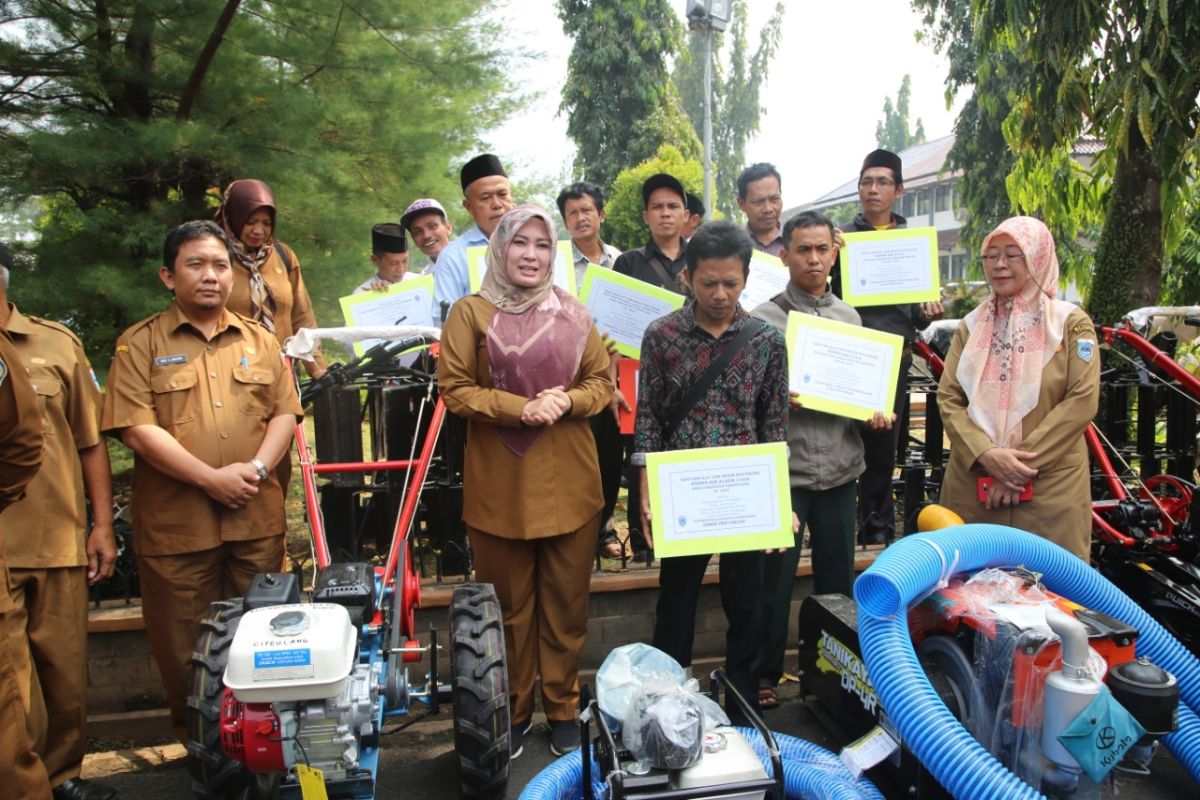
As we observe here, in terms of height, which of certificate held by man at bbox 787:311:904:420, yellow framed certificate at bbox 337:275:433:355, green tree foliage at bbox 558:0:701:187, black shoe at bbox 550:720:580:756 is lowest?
black shoe at bbox 550:720:580:756

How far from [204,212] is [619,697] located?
434 centimetres

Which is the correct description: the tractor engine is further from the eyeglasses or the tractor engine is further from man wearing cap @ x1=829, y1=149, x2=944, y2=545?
man wearing cap @ x1=829, y1=149, x2=944, y2=545

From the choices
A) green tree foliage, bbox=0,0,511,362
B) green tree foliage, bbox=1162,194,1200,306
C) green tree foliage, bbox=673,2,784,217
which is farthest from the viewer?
green tree foliage, bbox=673,2,784,217

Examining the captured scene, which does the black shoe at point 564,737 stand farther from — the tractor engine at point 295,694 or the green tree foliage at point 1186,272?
the green tree foliage at point 1186,272

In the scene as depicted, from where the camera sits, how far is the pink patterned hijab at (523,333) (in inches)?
129

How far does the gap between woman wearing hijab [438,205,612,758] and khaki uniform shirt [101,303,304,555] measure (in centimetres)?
78

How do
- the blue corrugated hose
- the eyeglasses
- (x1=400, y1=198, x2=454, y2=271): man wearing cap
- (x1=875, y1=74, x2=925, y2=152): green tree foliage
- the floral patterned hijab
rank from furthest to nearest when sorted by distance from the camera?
(x1=875, y1=74, x2=925, y2=152): green tree foliage
(x1=400, y1=198, x2=454, y2=271): man wearing cap
the floral patterned hijab
the eyeglasses
the blue corrugated hose

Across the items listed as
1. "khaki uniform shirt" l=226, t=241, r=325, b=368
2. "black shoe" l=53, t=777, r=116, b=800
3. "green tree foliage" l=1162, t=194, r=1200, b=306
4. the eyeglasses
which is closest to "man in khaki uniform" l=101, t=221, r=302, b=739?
"black shoe" l=53, t=777, r=116, b=800

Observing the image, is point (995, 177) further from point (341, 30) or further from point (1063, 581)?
point (1063, 581)

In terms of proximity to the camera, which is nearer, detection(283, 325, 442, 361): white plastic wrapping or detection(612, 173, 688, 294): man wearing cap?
detection(283, 325, 442, 361): white plastic wrapping

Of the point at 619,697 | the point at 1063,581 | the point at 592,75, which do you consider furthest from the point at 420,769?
the point at 592,75

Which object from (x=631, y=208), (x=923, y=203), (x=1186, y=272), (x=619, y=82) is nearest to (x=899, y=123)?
(x=923, y=203)

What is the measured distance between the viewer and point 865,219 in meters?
4.77

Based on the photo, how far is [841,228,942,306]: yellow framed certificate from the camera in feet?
14.6
